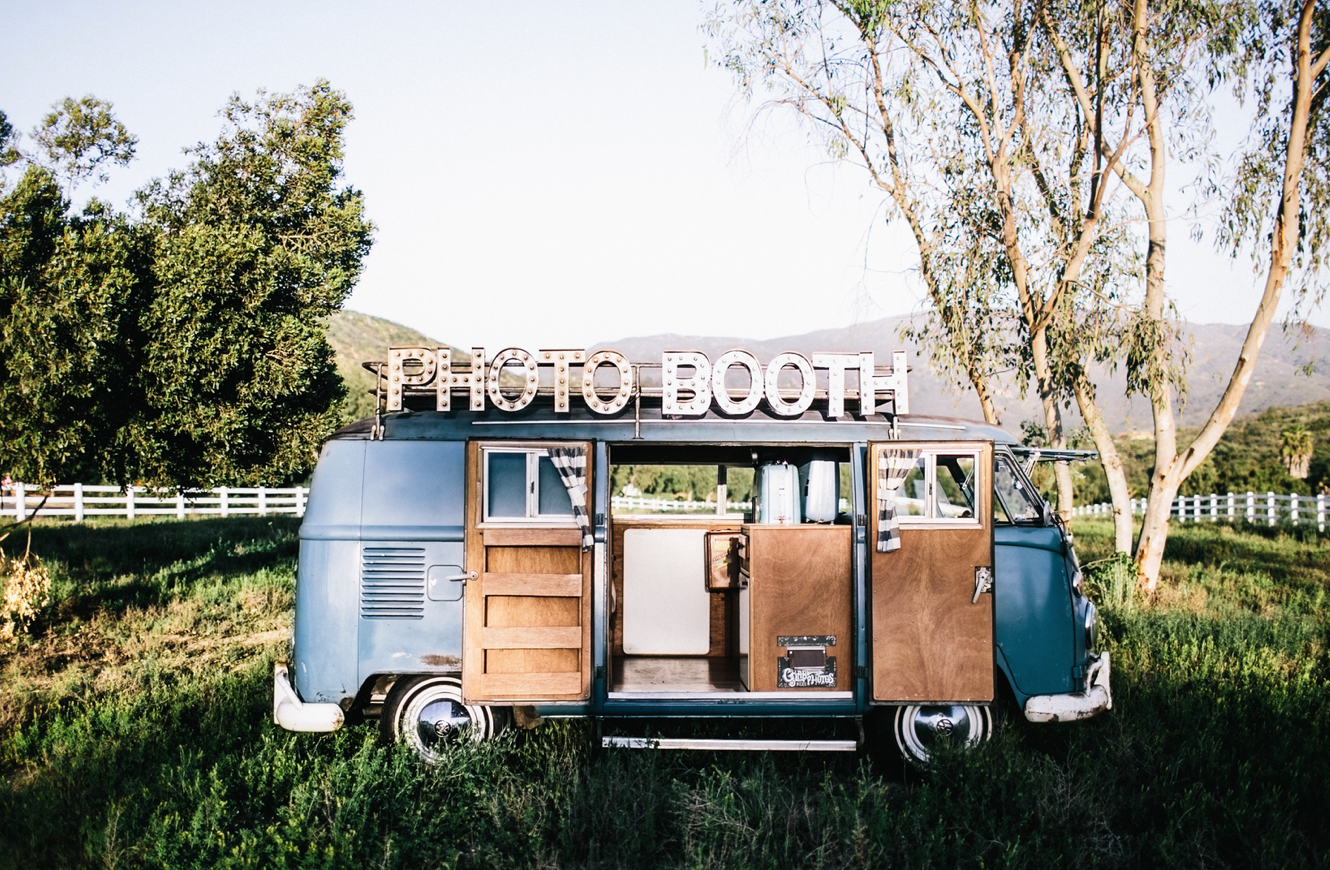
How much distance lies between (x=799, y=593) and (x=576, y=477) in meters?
1.69

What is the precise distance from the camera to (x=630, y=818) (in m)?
5.39

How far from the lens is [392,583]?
255 inches

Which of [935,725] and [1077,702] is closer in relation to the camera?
[1077,702]

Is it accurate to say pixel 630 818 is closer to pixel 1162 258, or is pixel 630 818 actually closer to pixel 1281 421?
pixel 1162 258

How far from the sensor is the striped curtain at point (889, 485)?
643cm

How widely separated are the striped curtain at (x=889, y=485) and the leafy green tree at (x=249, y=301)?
723cm

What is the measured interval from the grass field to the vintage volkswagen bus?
0.40 meters

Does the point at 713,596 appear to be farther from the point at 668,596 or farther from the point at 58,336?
the point at 58,336

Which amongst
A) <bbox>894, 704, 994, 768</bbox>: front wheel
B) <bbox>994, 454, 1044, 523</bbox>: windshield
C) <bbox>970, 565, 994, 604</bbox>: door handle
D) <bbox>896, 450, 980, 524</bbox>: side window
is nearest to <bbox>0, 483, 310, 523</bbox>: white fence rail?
<bbox>894, 704, 994, 768</bbox>: front wheel

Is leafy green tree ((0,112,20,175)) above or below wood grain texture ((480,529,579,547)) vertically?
above

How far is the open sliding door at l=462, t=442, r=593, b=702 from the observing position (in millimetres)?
6312

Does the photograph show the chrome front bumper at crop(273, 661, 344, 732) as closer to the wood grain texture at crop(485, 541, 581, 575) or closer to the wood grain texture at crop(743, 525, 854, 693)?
the wood grain texture at crop(485, 541, 581, 575)

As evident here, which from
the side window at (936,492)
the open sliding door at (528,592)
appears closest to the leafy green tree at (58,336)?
the open sliding door at (528,592)

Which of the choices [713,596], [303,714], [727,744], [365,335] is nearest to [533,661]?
[727,744]
